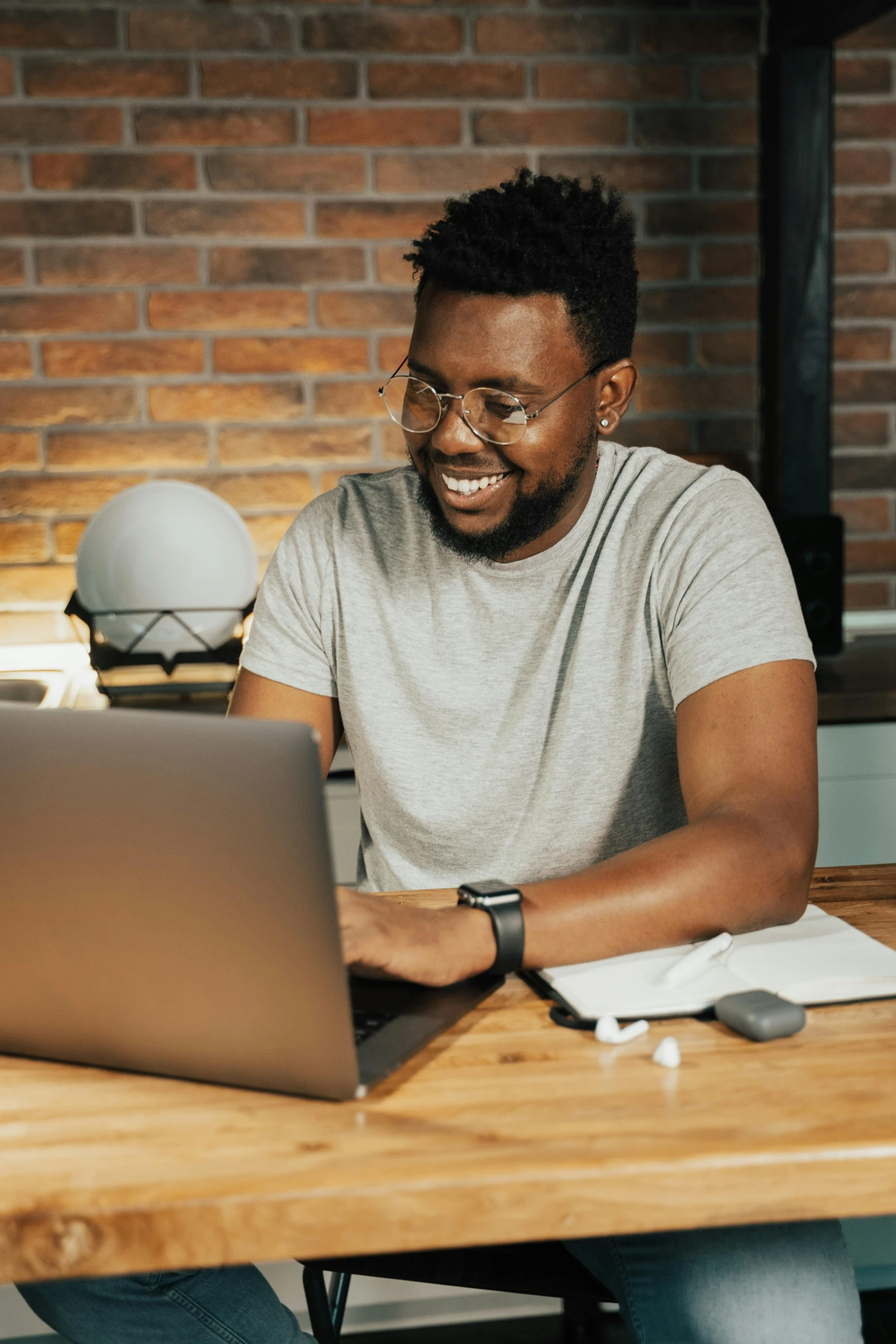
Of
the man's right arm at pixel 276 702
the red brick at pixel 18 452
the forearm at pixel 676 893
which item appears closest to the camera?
the forearm at pixel 676 893

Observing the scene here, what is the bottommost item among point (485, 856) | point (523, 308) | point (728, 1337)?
point (728, 1337)

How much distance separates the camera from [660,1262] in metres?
0.90

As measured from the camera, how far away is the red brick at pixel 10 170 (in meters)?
2.23

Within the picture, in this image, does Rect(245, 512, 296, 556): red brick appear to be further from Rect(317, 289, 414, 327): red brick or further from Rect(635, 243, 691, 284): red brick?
Rect(635, 243, 691, 284): red brick

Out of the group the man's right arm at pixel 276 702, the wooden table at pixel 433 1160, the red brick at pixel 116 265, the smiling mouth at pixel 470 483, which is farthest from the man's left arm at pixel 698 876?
the red brick at pixel 116 265

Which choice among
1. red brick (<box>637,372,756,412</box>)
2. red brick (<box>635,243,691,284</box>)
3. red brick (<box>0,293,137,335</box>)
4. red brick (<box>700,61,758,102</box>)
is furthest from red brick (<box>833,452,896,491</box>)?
red brick (<box>0,293,137,335</box>)

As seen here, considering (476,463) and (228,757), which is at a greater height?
(476,463)

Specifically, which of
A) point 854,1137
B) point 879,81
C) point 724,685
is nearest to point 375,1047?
point 854,1137

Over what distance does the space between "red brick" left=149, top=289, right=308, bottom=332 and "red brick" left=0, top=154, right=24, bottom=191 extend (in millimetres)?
313

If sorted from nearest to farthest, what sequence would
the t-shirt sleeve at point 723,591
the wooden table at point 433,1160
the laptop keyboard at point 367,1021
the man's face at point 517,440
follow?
the wooden table at point 433,1160
the laptop keyboard at point 367,1021
the t-shirt sleeve at point 723,591
the man's face at point 517,440

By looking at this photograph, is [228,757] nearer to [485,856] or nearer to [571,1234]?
[571,1234]

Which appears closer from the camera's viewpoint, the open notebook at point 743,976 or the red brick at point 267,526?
the open notebook at point 743,976

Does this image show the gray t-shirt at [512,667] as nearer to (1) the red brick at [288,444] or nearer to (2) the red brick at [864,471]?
(1) the red brick at [288,444]

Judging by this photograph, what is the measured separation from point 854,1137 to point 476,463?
84cm
